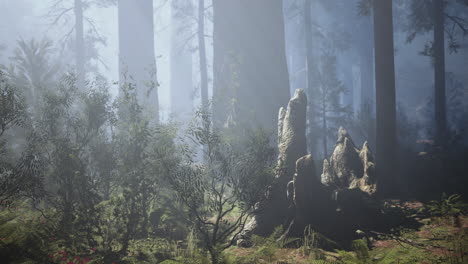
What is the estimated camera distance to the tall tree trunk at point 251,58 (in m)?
13.1

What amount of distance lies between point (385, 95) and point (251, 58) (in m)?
6.06

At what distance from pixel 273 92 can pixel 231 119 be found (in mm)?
2513

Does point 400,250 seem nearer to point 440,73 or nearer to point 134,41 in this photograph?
point 440,73

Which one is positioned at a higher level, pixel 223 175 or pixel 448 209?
pixel 223 175

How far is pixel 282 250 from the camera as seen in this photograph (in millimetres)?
5840

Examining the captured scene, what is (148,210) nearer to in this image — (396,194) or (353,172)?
(353,172)

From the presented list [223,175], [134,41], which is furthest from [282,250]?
[134,41]

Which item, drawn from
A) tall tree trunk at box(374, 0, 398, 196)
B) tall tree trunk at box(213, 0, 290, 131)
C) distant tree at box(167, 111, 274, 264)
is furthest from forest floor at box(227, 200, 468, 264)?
tall tree trunk at box(213, 0, 290, 131)

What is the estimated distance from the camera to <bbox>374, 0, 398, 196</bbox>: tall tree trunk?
10.0 meters

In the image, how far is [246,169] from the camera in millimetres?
5926

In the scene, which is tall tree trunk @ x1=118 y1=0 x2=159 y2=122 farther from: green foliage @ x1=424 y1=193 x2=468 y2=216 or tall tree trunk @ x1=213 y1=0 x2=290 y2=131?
green foliage @ x1=424 y1=193 x2=468 y2=216

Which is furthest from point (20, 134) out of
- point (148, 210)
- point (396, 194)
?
point (396, 194)

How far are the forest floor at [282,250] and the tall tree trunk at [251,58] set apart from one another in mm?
7436

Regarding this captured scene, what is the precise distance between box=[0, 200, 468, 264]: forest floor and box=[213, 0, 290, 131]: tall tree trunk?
744cm
